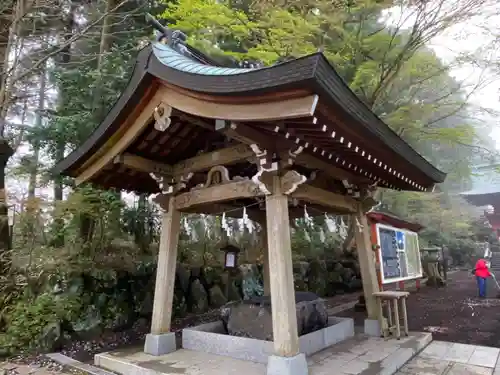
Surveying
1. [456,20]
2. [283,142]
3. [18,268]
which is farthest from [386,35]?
[18,268]

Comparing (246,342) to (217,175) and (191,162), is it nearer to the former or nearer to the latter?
(217,175)

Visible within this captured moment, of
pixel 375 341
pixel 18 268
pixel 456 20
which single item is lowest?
pixel 375 341

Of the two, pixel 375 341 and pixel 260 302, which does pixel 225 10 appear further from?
pixel 375 341

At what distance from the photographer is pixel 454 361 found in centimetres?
485

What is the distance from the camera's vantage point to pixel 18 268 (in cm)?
631

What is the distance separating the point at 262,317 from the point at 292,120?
120 inches

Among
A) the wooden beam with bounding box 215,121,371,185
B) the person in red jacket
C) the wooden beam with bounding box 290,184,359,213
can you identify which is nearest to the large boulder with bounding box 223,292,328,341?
the wooden beam with bounding box 290,184,359,213

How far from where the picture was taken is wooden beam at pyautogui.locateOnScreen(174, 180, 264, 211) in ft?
14.7

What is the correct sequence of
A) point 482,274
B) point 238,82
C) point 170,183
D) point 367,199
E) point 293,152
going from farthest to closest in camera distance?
point 482,274, point 367,199, point 170,183, point 293,152, point 238,82

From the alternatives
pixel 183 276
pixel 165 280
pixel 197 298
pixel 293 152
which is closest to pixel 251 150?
pixel 293 152

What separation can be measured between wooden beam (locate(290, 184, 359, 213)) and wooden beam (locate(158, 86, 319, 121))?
1.25 m

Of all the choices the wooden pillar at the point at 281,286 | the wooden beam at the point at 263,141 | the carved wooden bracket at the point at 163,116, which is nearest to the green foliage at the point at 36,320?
the carved wooden bracket at the point at 163,116

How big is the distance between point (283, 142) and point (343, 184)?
220 centimetres

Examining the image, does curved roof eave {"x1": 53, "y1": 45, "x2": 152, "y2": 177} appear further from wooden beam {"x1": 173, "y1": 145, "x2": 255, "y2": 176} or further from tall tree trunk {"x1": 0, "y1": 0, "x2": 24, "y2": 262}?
tall tree trunk {"x1": 0, "y1": 0, "x2": 24, "y2": 262}
